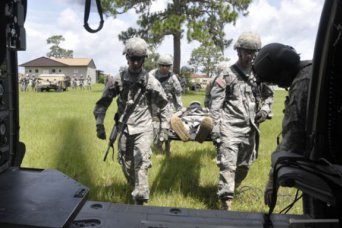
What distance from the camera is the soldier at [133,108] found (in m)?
5.31

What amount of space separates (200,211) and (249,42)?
137 inches

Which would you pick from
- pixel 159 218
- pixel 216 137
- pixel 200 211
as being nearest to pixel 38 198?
pixel 159 218

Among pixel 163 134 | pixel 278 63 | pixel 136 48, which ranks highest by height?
pixel 136 48

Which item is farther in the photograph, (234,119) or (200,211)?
(234,119)

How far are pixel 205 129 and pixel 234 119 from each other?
1.57 feet

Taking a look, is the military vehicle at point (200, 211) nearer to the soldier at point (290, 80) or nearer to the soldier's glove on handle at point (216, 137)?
the soldier at point (290, 80)

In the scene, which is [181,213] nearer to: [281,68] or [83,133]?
[281,68]

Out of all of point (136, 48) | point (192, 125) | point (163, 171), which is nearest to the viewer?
point (136, 48)

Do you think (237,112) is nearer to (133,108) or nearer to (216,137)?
(216,137)

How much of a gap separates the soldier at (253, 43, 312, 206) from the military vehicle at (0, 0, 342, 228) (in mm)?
691

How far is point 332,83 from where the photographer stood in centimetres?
210

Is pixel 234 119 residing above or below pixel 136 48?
below

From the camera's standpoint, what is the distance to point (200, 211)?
2234mm

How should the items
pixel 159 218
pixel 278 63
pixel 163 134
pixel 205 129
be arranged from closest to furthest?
1. pixel 159 218
2. pixel 278 63
3. pixel 205 129
4. pixel 163 134
